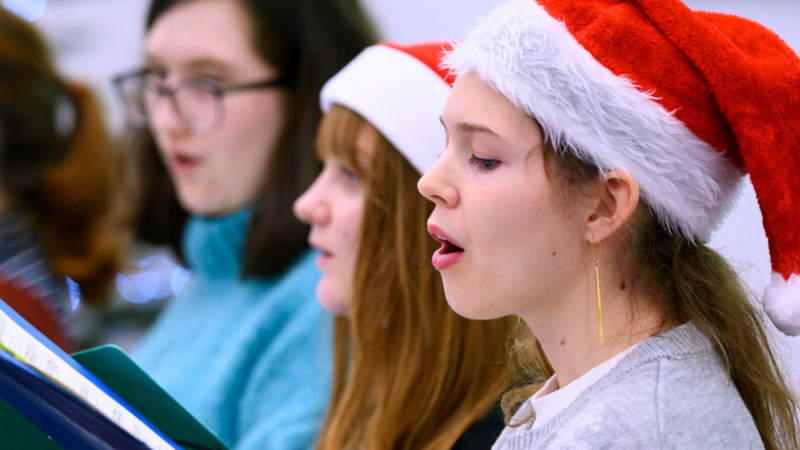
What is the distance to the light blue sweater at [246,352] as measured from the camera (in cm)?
157

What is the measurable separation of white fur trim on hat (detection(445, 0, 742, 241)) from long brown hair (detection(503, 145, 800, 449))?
21mm

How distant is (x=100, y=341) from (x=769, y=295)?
6.80ft

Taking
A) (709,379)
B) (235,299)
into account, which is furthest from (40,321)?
(709,379)

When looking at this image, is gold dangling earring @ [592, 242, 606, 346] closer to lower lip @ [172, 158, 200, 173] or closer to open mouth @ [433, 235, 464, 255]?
open mouth @ [433, 235, 464, 255]

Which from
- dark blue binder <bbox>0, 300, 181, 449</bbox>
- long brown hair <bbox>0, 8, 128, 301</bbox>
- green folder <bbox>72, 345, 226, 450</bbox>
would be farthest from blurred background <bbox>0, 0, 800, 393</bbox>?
dark blue binder <bbox>0, 300, 181, 449</bbox>

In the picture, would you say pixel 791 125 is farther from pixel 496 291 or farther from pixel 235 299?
pixel 235 299

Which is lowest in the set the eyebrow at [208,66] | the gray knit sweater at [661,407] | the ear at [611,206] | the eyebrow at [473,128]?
the eyebrow at [208,66]

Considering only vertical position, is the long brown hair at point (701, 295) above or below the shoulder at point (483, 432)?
above

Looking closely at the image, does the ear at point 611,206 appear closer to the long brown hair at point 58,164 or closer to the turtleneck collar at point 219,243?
the turtleneck collar at point 219,243

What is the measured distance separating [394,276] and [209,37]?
72 centimetres

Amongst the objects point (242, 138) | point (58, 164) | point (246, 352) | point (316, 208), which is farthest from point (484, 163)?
point (58, 164)

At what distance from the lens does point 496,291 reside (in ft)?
2.98

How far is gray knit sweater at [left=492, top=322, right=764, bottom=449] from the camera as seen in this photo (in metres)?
0.79

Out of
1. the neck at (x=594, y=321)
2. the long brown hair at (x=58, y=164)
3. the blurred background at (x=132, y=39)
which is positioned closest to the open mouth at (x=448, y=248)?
the neck at (x=594, y=321)
